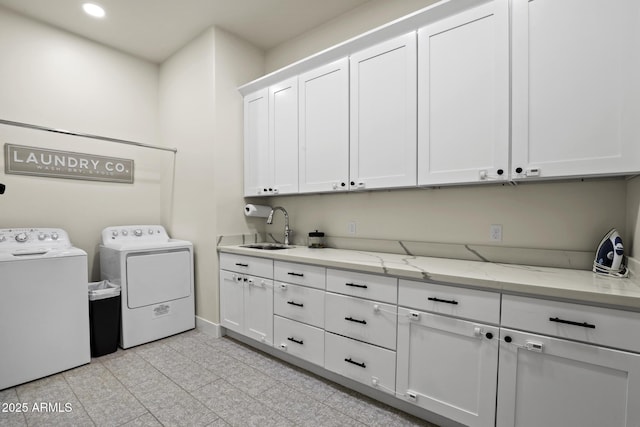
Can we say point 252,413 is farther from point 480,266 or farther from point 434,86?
point 434,86

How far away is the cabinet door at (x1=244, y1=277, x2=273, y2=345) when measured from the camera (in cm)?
246

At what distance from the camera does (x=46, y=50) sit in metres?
2.85

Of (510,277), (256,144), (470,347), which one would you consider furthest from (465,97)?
(256,144)

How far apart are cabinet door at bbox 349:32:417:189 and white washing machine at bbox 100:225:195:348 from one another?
1903 mm

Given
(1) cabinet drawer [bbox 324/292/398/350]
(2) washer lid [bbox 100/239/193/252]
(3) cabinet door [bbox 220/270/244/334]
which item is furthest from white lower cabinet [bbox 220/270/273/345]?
(1) cabinet drawer [bbox 324/292/398/350]

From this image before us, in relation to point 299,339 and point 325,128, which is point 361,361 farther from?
point 325,128

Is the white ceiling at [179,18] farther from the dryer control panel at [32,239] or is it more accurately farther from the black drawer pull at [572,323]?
the black drawer pull at [572,323]

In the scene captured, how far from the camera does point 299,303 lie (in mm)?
2236

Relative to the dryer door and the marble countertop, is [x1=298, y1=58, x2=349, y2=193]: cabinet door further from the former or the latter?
the dryer door

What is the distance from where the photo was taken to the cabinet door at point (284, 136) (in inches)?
106

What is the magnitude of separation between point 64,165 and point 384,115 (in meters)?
3.06

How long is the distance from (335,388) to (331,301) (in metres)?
0.59

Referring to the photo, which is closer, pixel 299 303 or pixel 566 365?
pixel 566 365

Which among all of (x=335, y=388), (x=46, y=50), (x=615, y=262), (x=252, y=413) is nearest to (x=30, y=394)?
(x=252, y=413)
